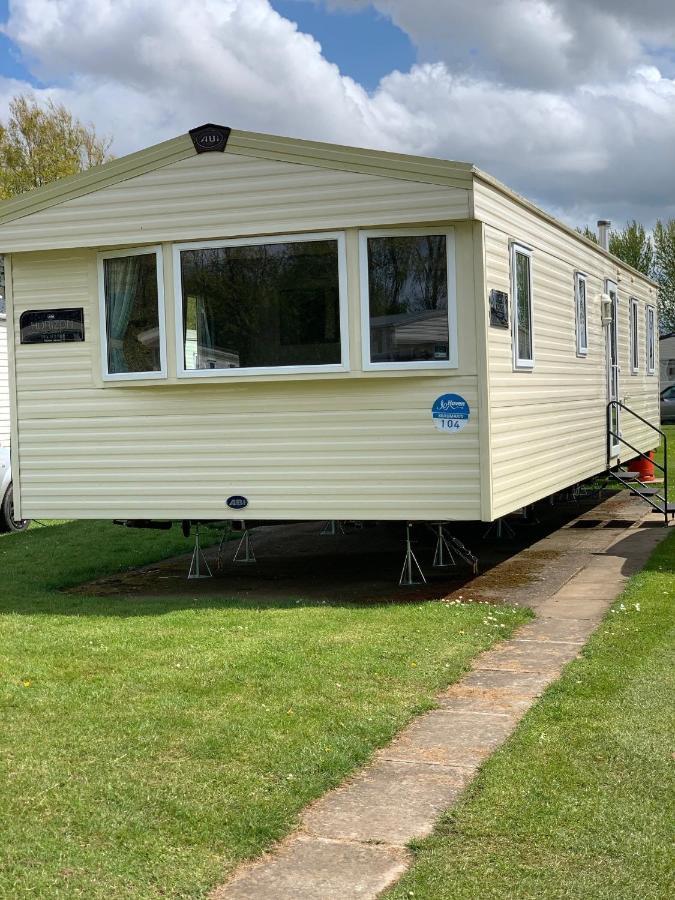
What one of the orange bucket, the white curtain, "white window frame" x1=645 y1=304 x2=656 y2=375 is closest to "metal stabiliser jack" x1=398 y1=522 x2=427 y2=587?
the white curtain

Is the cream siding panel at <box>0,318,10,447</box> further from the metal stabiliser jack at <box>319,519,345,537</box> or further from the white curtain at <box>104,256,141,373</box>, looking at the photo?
the white curtain at <box>104,256,141,373</box>

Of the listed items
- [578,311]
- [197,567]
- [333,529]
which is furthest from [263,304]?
[578,311]

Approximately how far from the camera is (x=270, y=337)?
8500mm

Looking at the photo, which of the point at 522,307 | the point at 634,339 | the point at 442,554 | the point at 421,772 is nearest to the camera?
the point at 421,772

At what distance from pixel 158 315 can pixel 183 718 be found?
4.18 metres

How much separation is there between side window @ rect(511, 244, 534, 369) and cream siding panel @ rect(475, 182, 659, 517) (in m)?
0.11

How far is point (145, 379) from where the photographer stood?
869 centimetres

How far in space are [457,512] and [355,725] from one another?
3.22 meters

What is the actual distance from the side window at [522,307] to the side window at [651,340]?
7.71m

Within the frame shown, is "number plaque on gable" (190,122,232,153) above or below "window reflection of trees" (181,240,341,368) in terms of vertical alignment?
above

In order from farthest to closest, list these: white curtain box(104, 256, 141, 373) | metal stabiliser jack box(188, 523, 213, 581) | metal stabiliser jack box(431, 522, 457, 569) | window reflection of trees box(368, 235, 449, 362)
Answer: metal stabiliser jack box(188, 523, 213, 581) < metal stabiliser jack box(431, 522, 457, 569) < white curtain box(104, 256, 141, 373) < window reflection of trees box(368, 235, 449, 362)

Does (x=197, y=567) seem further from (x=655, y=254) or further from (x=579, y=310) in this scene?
(x=655, y=254)

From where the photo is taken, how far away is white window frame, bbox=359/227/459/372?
8.10 metres

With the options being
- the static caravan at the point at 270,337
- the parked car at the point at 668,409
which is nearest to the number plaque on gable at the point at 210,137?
the static caravan at the point at 270,337
